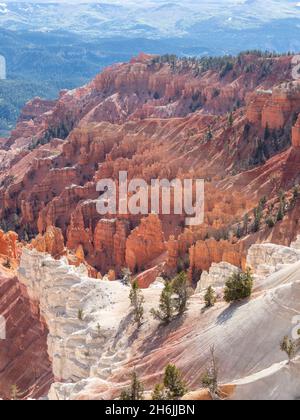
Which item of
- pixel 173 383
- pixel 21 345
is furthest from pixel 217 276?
pixel 173 383

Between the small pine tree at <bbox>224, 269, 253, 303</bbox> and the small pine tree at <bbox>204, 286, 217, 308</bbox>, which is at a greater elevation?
the small pine tree at <bbox>224, 269, 253, 303</bbox>

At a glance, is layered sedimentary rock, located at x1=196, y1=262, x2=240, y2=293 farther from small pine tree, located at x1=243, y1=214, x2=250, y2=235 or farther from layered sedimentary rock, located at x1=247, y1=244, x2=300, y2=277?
small pine tree, located at x1=243, y1=214, x2=250, y2=235

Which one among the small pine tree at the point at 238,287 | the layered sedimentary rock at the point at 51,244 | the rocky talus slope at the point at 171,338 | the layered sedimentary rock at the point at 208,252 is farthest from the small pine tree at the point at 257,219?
the small pine tree at the point at 238,287

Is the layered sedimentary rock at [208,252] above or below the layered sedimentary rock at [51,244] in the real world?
above

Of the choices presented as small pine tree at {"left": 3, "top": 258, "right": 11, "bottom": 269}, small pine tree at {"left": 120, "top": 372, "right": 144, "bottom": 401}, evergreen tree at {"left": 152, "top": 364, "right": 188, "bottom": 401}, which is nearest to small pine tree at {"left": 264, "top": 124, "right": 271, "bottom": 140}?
small pine tree at {"left": 3, "top": 258, "right": 11, "bottom": 269}

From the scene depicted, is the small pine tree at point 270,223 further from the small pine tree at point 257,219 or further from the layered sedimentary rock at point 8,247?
the layered sedimentary rock at point 8,247
